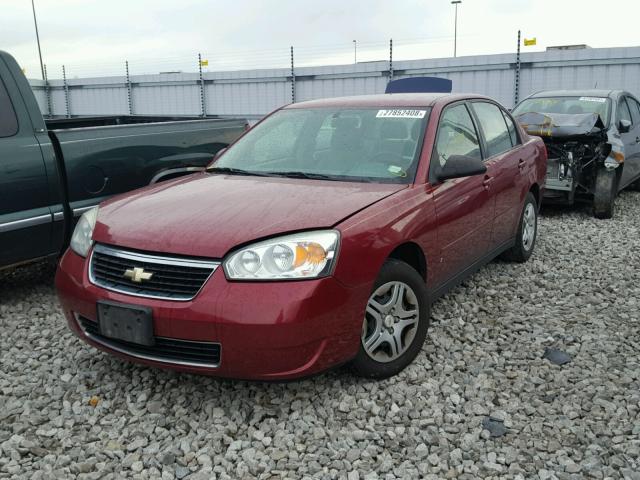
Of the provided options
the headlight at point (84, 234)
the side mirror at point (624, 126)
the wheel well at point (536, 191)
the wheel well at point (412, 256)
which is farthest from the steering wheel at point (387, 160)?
the side mirror at point (624, 126)

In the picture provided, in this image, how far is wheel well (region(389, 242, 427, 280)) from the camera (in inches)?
134

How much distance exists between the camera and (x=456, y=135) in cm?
417

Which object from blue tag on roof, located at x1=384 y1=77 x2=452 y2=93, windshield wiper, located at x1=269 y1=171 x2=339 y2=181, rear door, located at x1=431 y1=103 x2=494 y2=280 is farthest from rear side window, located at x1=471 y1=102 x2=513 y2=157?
blue tag on roof, located at x1=384 y1=77 x2=452 y2=93

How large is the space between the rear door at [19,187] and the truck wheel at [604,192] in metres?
6.26

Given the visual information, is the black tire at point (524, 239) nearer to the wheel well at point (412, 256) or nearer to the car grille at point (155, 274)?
the wheel well at point (412, 256)

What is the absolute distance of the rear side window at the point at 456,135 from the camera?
12.8 feet

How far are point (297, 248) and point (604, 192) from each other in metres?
5.99

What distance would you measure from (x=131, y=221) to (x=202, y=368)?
870mm

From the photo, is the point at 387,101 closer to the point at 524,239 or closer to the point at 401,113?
the point at 401,113

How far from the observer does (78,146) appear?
448 cm

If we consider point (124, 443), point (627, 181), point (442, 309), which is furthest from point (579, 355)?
point (627, 181)

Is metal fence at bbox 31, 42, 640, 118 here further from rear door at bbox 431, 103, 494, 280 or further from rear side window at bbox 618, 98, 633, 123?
rear door at bbox 431, 103, 494, 280

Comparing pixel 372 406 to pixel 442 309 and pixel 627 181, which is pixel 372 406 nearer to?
pixel 442 309

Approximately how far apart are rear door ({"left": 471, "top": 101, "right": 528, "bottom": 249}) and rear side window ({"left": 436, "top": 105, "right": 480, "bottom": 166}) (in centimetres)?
18
